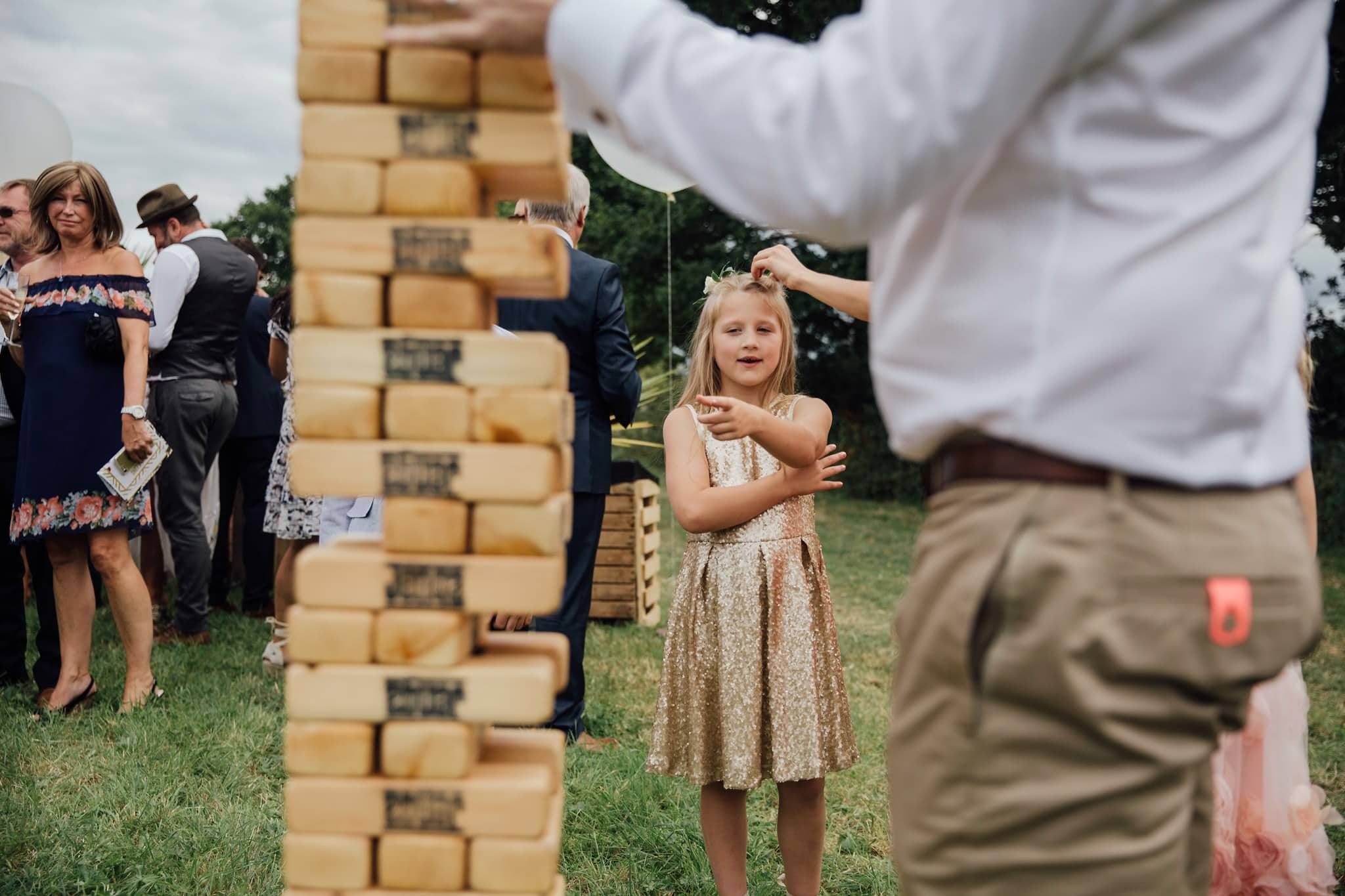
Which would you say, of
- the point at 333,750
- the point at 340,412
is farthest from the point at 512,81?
the point at 333,750

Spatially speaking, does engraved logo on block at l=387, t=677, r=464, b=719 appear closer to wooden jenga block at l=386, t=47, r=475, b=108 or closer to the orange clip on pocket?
wooden jenga block at l=386, t=47, r=475, b=108

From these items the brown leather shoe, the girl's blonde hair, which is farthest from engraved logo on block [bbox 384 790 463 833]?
the brown leather shoe

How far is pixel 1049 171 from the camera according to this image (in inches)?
40.4

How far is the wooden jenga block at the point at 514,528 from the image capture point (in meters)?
1.33

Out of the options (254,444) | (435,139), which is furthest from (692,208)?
(435,139)

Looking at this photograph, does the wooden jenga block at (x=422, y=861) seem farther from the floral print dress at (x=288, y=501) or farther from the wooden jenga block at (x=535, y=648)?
the floral print dress at (x=288, y=501)

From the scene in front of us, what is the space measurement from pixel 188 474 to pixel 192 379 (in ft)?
1.56

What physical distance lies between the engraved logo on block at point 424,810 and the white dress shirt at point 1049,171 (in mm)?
751

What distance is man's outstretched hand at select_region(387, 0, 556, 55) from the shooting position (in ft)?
3.84

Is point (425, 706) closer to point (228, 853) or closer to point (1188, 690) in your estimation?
point (1188, 690)

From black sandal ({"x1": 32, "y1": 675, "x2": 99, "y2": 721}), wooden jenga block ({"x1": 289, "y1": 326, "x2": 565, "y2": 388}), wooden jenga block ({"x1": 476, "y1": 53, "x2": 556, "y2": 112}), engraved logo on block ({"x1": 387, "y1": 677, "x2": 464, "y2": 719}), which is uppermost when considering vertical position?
wooden jenga block ({"x1": 476, "y1": 53, "x2": 556, "y2": 112})

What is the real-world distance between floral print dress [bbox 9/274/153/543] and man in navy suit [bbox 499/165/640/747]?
157cm

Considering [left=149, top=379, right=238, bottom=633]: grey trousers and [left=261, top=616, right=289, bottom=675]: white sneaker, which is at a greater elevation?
[left=149, top=379, right=238, bottom=633]: grey trousers

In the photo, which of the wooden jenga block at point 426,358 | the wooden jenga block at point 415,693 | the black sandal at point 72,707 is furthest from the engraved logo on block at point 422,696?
the black sandal at point 72,707
